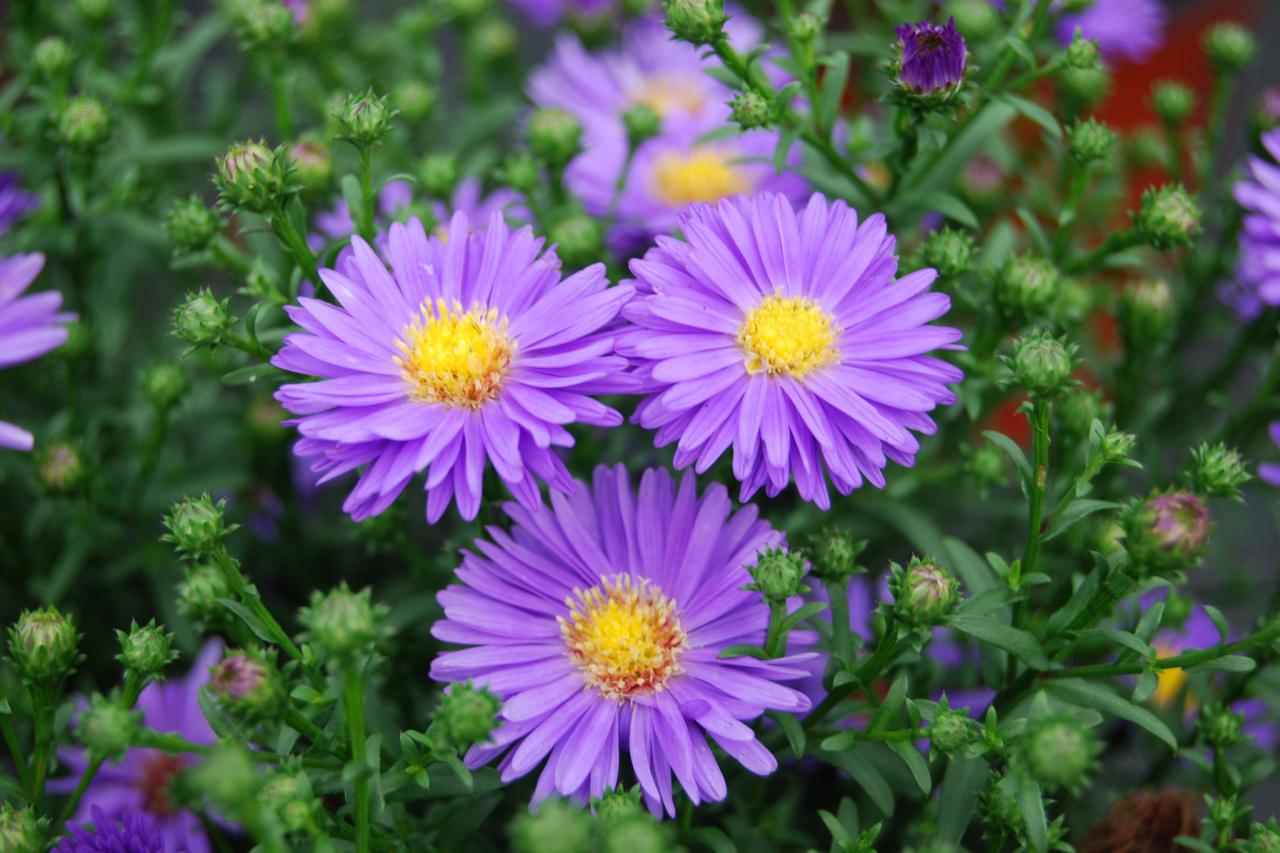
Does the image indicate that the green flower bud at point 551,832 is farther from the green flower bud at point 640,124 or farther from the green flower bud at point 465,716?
the green flower bud at point 640,124

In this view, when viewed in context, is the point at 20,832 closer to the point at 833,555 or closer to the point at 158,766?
the point at 158,766

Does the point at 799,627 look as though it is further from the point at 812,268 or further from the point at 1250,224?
the point at 1250,224

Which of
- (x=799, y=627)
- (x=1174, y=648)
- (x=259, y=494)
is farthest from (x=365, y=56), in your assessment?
(x=1174, y=648)

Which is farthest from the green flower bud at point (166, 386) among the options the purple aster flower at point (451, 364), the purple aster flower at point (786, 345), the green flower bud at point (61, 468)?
the purple aster flower at point (786, 345)

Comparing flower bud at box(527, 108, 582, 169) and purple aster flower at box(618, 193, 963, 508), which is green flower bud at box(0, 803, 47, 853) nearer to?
purple aster flower at box(618, 193, 963, 508)

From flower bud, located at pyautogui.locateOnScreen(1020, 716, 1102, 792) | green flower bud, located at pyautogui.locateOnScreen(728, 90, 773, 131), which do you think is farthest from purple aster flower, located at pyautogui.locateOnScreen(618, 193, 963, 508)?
flower bud, located at pyautogui.locateOnScreen(1020, 716, 1102, 792)
